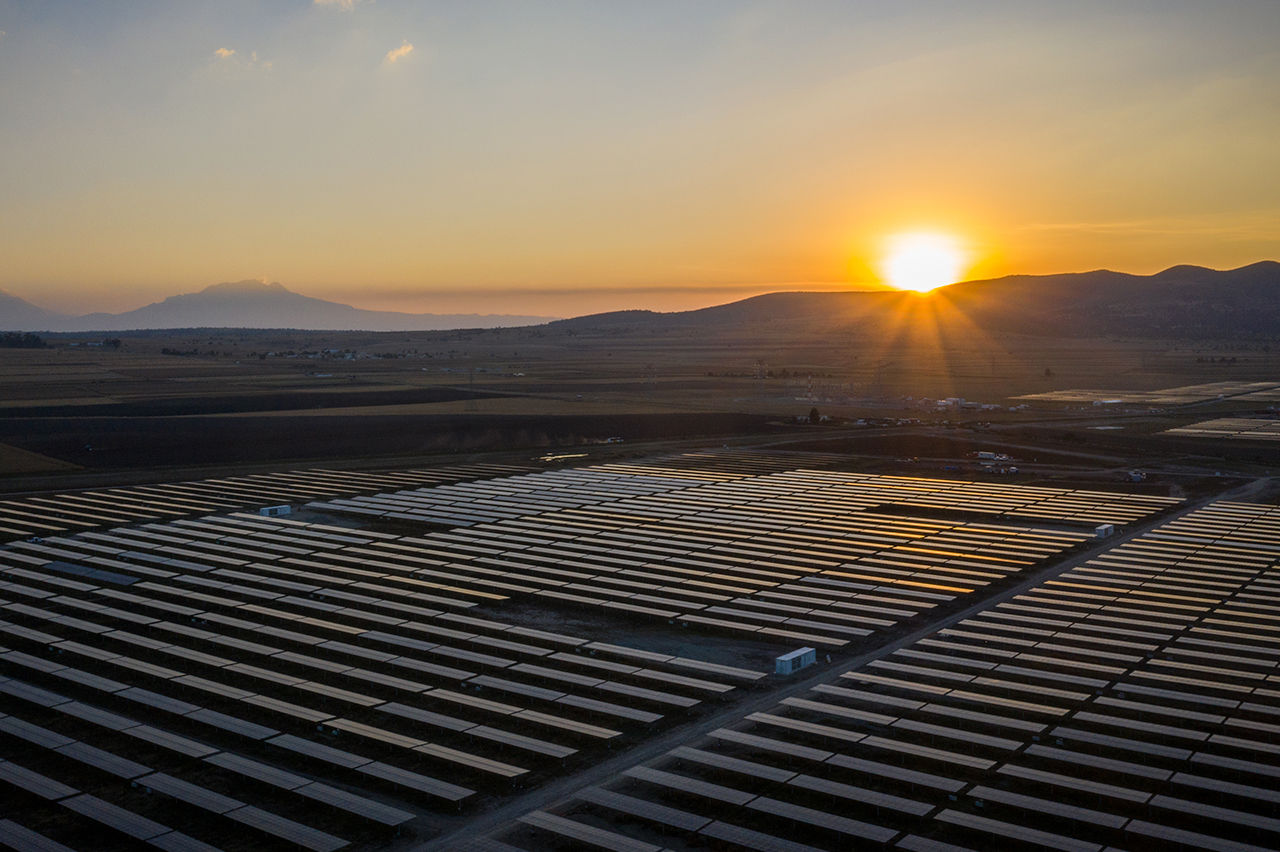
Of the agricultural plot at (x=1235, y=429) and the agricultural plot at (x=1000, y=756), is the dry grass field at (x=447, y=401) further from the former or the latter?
the agricultural plot at (x=1000, y=756)

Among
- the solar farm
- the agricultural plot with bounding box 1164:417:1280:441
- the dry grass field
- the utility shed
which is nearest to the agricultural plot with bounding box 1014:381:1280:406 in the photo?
the dry grass field

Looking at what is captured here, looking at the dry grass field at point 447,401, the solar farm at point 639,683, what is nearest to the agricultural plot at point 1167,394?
the dry grass field at point 447,401

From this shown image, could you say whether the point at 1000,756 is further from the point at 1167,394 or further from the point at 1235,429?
the point at 1167,394

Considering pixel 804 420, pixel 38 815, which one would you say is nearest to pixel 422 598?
pixel 38 815

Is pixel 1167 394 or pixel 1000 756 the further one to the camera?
pixel 1167 394

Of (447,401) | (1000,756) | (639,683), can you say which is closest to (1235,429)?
(1000,756)

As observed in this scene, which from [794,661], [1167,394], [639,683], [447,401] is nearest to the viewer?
[639,683]

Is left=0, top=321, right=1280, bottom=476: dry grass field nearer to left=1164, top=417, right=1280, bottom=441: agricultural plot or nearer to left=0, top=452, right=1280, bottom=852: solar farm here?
left=1164, top=417, right=1280, bottom=441: agricultural plot
